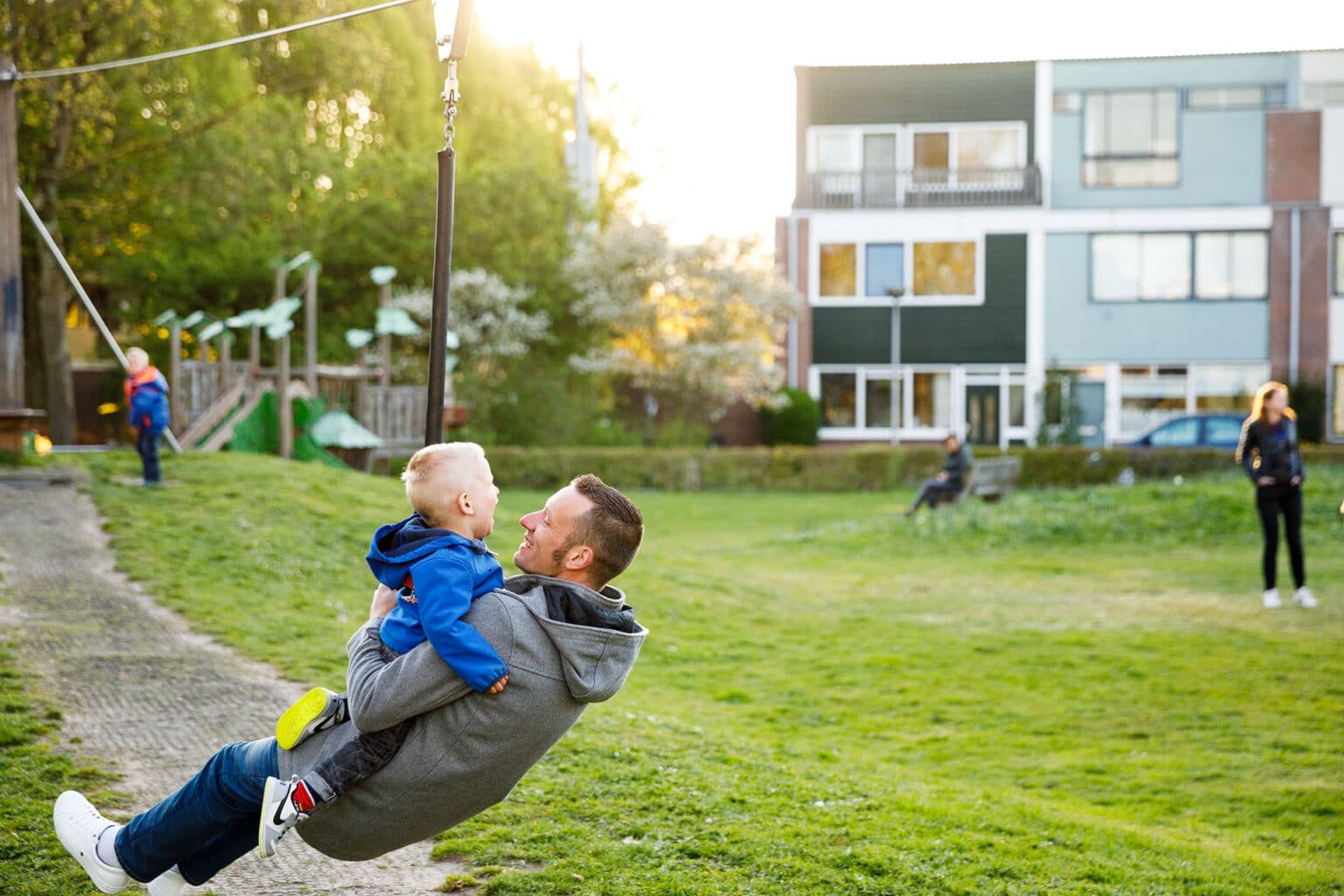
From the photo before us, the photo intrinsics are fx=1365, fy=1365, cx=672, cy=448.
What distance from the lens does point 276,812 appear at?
130 inches

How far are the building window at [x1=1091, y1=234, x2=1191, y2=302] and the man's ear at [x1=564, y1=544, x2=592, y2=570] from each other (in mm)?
33185

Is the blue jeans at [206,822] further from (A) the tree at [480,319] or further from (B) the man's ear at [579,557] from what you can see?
(A) the tree at [480,319]

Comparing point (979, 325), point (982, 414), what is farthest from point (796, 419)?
point (979, 325)

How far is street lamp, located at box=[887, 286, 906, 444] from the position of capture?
3275 cm

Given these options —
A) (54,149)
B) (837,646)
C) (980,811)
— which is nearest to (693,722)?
(980,811)

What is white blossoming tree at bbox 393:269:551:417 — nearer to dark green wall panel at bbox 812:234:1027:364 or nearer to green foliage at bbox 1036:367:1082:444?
dark green wall panel at bbox 812:234:1027:364

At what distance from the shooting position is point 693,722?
319 inches

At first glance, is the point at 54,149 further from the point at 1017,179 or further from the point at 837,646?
the point at 1017,179

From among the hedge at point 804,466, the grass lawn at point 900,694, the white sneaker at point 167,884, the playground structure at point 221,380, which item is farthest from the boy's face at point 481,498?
the hedge at point 804,466

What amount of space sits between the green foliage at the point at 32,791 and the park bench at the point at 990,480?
15149 mm

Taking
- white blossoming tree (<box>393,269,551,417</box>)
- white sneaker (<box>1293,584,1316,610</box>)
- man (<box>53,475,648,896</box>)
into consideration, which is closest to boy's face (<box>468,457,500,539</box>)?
man (<box>53,475,648,896</box>)

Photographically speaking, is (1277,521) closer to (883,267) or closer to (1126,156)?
(883,267)

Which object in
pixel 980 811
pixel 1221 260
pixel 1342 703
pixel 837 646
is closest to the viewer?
pixel 980 811

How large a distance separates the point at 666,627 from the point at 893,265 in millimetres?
24696
